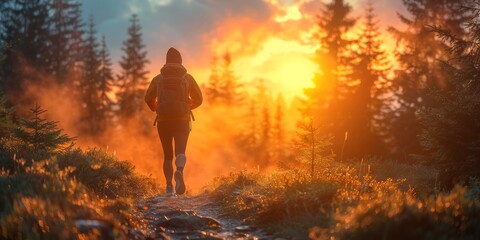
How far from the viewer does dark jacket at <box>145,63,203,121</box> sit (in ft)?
29.4

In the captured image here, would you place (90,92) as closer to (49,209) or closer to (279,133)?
(279,133)

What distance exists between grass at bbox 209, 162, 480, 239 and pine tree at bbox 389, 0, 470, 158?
1614 cm

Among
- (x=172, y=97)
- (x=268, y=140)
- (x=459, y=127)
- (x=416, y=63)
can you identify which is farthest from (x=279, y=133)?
(x=172, y=97)

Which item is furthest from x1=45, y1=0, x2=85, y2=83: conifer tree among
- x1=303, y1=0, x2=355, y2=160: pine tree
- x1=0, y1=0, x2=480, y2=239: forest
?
x1=303, y1=0, x2=355, y2=160: pine tree

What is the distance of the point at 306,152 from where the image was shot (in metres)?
8.23

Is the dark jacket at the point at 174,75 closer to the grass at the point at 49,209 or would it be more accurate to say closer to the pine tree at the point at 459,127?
the grass at the point at 49,209

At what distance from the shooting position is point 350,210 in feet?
15.9

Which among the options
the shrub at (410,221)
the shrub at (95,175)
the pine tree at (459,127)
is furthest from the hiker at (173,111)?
the pine tree at (459,127)

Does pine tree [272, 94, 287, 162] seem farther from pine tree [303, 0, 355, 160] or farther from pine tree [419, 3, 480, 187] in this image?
pine tree [419, 3, 480, 187]

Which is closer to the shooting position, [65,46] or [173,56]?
[173,56]

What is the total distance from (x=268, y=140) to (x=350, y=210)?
165ft

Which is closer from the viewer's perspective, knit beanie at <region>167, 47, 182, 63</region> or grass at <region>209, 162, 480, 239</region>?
grass at <region>209, 162, 480, 239</region>

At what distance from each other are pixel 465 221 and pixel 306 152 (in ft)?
12.9

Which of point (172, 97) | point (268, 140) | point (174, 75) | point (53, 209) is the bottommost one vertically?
point (53, 209)
